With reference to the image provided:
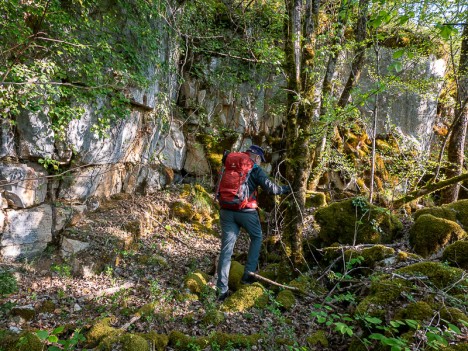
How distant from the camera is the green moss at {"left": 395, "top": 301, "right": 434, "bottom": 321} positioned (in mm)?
3246

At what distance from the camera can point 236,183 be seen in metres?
5.14

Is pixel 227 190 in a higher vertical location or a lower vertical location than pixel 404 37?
lower

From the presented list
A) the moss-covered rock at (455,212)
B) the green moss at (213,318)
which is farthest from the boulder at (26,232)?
the moss-covered rock at (455,212)

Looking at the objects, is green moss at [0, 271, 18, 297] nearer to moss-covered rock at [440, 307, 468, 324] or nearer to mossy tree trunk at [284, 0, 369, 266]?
mossy tree trunk at [284, 0, 369, 266]

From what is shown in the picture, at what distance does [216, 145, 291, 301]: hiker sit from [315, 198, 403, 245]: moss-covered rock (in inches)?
68.8

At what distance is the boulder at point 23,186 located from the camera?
5562mm

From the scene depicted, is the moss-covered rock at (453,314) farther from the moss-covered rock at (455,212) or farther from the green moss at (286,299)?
the moss-covered rock at (455,212)

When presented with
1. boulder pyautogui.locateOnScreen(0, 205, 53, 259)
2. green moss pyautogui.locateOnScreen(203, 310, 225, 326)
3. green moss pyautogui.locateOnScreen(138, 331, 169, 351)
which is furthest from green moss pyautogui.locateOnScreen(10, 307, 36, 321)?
green moss pyautogui.locateOnScreen(203, 310, 225, 326)

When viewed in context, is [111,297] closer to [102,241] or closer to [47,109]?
[102,241]

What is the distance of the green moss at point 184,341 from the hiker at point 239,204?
130cm

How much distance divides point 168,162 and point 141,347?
21.5ft

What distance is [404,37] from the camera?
12.2m

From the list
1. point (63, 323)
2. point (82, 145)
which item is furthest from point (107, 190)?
point (63, 323)

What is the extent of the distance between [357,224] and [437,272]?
6.86ft
